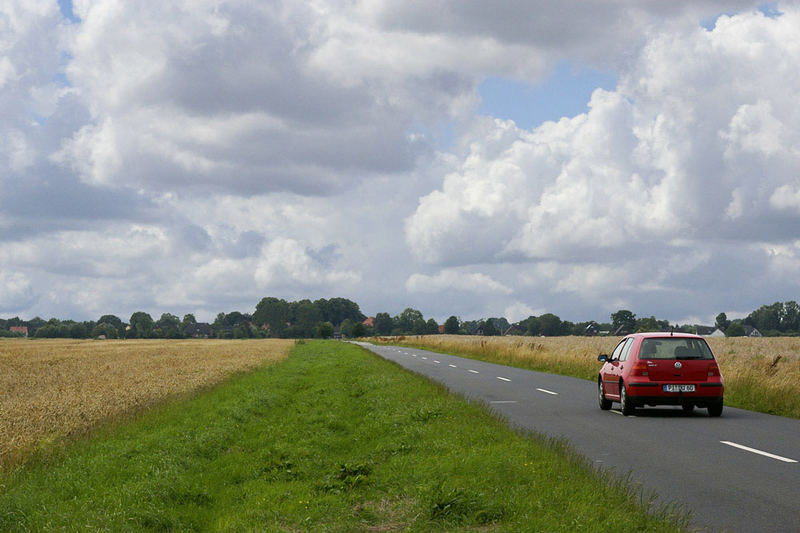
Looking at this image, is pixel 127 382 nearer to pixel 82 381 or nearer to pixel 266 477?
pixel 82 381

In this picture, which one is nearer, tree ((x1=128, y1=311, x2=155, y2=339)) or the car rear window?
the car rear window

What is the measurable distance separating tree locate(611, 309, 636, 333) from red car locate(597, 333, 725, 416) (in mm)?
155356

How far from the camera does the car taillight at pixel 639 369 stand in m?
15.1

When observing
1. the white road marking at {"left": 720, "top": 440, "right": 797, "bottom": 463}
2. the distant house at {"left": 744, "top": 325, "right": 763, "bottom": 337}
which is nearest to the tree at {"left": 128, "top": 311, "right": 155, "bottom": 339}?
the distant house at {"left": 744, "top": 325, "right": 763, "bottom": 337}

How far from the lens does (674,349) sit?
611 inches

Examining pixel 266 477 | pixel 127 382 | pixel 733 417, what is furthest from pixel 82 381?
pixel 733 417

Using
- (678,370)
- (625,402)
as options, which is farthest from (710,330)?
(678,370)

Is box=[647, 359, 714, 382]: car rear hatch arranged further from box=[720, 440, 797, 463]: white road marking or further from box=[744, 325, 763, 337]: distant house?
box=[744, 325, 763, 337]: distant house

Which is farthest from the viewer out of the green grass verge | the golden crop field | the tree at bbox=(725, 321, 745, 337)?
the tree at bbox=(725, 321, 745, 337)

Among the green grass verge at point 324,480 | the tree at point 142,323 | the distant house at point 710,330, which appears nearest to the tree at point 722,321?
the distant house at point 710,330

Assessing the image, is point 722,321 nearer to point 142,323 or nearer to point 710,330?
point 710,330

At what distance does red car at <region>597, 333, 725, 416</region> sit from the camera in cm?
1492

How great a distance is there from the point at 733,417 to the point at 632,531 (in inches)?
416

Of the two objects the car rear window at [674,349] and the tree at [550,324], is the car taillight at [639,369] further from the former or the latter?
the tree at [550,324]
